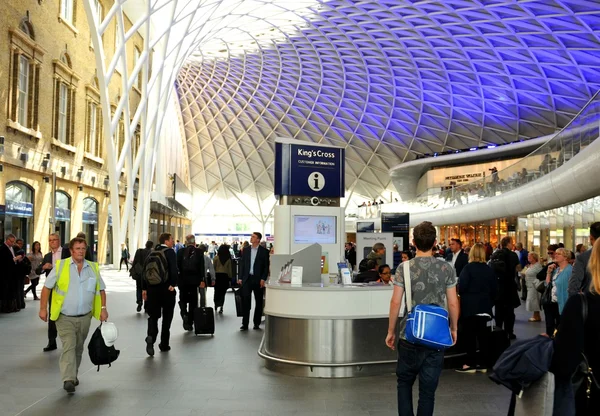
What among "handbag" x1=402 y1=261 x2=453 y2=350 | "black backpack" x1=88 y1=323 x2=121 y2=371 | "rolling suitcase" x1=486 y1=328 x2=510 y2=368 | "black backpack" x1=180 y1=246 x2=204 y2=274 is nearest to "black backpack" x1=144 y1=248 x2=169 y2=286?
"black backpack" x1=88 y1=323 x2=121 y2=371

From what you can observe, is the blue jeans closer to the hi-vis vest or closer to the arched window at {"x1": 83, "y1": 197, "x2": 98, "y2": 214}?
the hi-vis vest

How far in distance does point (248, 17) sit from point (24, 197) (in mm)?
28000

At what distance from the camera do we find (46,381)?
26.5 feet

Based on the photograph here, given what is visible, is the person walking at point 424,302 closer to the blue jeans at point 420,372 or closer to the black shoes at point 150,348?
the blue jeans at point 420,372

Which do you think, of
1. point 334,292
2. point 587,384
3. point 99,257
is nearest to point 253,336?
point 334,292

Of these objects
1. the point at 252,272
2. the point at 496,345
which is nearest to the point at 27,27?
the point at 252,272

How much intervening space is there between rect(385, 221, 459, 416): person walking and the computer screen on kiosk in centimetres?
837

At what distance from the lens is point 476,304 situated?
9477 millimetres

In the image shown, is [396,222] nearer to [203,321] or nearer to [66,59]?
[203,321]

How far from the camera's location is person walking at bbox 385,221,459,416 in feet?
17.7

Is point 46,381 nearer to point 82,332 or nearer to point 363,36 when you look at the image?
point 82,332

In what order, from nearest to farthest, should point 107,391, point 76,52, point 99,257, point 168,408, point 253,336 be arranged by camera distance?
1. point 168,408
2. point 107,391
3. point 253,336
4. point 76,52
5. point 99,257

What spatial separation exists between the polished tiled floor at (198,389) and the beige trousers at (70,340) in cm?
24

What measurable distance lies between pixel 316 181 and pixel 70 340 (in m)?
7.84
